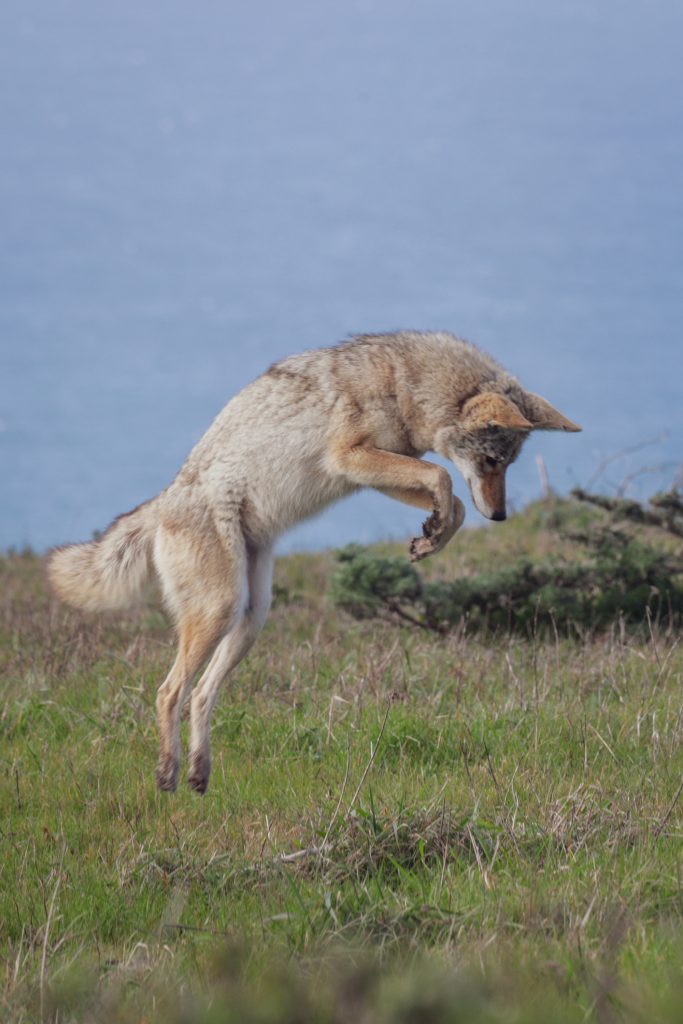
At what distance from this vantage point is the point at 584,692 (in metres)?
7.15

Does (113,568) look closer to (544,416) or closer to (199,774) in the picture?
(199,774)

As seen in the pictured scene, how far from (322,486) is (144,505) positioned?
1121mm

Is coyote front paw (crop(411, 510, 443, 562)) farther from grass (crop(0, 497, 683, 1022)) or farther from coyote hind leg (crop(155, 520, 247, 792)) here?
coyote hind leg (crop(155, 520, 247, 792))

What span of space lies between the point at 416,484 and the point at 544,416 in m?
0.99

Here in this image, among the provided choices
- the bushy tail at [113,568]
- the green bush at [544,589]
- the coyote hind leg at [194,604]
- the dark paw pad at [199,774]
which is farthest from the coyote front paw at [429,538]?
the green bush at [544,589]

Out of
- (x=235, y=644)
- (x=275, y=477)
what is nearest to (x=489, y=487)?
(x=275, y=477)

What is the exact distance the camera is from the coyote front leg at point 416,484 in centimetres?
588

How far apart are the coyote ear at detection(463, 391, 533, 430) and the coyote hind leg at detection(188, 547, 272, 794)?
1.39 m

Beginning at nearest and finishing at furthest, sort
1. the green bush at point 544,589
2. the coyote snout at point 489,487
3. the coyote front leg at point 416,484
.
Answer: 1. the coyote front leg at point 416,484
2. the coyote snout at point 489,487
3. the green bush at point 544,589

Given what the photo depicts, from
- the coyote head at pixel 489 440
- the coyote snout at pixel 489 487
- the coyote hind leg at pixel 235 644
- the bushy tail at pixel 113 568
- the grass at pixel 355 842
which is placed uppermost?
the coyote head at pixel 489 440

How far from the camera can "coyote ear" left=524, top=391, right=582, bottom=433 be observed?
645 centimetres

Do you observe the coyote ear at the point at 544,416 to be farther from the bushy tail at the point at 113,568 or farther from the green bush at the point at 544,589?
the green bush at the point at 544,589

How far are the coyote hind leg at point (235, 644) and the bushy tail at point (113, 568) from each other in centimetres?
59

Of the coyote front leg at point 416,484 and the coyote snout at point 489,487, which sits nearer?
the coyote front leg at point 416,484
